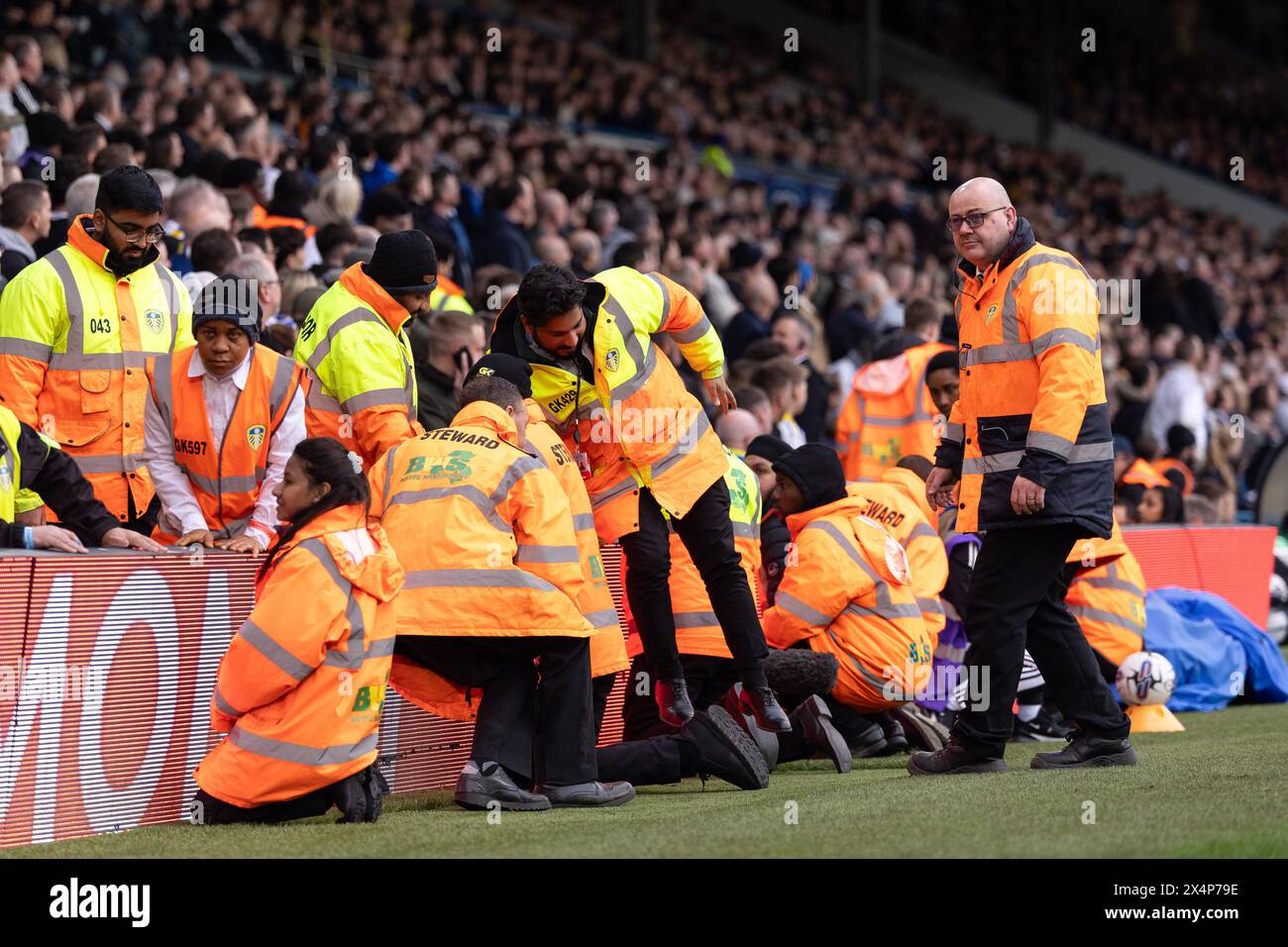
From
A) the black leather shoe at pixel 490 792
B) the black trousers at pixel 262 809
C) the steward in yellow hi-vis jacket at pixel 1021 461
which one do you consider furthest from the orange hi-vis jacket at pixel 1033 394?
the black trousers at pixel 262 809

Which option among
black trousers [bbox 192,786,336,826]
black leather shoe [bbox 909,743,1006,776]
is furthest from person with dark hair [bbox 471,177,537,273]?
black trousers [bbox 192,786,336,826]

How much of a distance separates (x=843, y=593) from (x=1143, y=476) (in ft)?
19.0

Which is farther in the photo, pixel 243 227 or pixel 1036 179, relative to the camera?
pixel 1036 179

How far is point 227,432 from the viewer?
23.9 ft

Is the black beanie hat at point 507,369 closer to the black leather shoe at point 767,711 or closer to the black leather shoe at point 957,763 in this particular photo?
the black leather shoe at point 767,711

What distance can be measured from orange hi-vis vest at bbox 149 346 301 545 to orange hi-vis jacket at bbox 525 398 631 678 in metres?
1.06

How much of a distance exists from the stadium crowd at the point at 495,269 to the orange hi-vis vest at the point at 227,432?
0.6 inches

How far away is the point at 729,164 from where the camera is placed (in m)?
21.8

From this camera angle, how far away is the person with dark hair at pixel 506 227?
12.4 metres

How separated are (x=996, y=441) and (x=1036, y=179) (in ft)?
74.3
